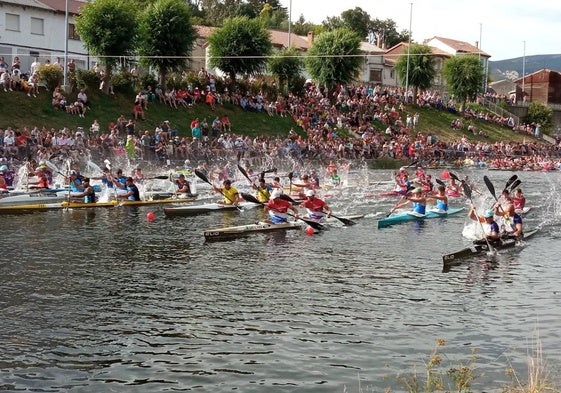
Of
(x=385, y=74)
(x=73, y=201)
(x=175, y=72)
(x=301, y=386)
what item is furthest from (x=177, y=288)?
(x=385, y=74)

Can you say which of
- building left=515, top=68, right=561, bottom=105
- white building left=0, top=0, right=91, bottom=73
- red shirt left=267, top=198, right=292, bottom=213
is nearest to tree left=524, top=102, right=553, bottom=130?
building left=515, top=68, right=561, bottom=105

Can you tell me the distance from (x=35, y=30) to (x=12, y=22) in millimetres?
1906

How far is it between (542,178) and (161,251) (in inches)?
1607

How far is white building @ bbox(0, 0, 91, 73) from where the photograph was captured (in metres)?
57.2

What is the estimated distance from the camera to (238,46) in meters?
59.5

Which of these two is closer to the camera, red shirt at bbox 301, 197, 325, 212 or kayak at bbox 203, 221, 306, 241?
kayak at bbox 203, 221, 306, 241

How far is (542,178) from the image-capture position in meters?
55.9

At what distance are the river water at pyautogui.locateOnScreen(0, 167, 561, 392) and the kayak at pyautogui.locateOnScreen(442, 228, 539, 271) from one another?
36 centimetres

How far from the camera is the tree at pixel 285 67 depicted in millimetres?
63531

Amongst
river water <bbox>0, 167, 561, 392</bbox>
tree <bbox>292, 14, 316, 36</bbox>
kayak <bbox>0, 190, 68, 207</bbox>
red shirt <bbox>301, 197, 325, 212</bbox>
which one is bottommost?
river water <bbox>0, 167, 561, 392</bbox>

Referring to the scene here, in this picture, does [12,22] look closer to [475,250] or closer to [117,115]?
[117,115]

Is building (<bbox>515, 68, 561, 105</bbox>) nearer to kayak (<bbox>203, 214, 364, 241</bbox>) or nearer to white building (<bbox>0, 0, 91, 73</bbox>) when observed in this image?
white building (<bbox>0, 0, 91, 73</bbox>)

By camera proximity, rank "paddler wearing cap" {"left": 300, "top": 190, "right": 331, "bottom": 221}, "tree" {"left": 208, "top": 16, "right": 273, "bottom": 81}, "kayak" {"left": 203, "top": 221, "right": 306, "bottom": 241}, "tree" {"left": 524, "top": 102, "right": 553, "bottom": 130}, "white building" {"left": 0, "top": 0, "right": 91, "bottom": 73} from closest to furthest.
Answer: "kayak" {"left": 203, "top": 221, "right": 306, "bottom": 241}, "paddler wearing cap" {"left": 300, "top": 190, "right": 331, "bottom": 221}, "white building" {"left": 0, "top": 0, "right": 91, "bottom": 73}, "tree" {"left": 208, "top": 16, "right": 273, "bottom": 81}, "tree" {"left": 524, "top": 102, "right": 553, "bottom": 130}

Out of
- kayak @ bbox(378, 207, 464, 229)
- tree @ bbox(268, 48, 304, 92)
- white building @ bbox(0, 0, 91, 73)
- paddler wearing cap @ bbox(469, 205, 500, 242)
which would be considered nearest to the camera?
paddler wearing cap @ bbox(469, 205, 500, 242)
